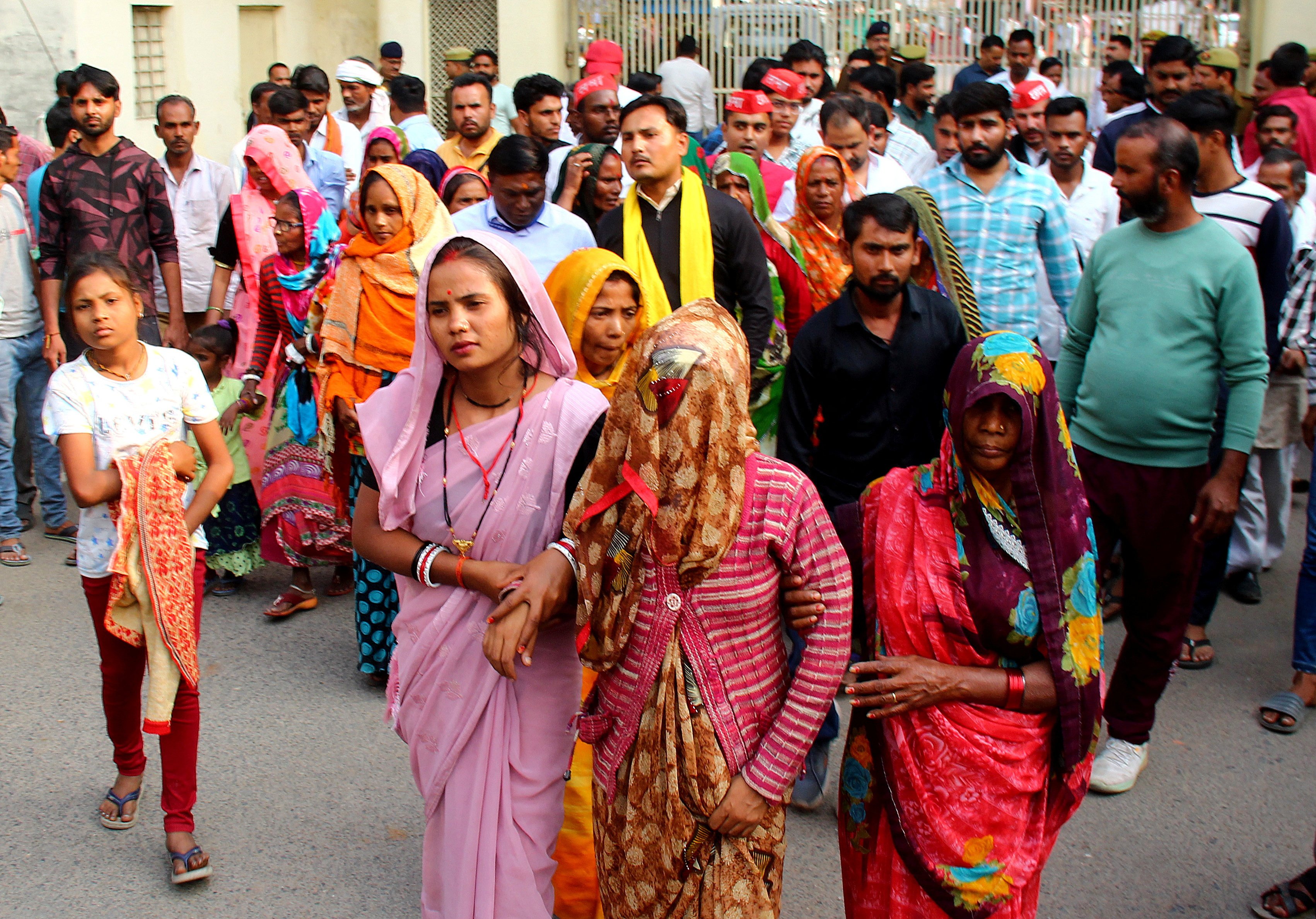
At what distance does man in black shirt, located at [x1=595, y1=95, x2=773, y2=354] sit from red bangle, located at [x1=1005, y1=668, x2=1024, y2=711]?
8.66 ft

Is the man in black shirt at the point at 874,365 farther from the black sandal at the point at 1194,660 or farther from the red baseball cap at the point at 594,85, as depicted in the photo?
the red baseball cap at the point at 594,85

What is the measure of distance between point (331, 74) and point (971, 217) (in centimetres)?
1360

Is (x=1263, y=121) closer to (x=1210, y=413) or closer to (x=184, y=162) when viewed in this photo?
(x=1210, y=413)

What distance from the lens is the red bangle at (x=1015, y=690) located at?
8.88 feet

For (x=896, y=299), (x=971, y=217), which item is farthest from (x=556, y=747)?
(x=971, y=217)

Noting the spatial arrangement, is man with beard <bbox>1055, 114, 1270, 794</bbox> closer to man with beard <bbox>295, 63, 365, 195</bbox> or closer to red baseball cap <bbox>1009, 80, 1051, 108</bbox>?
red baseball cap <bbox>1009, 80, 1051, 108</bbox>

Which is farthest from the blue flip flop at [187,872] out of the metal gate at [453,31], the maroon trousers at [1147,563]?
the metal gate at [453,31]

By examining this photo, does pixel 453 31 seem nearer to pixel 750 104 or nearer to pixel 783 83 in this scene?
pixel 783 83

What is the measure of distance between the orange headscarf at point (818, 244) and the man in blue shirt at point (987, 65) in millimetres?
6986

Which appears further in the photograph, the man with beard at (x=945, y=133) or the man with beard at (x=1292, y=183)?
the man with beard at (x=945, y=133)

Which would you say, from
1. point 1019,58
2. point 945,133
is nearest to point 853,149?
point 945,133

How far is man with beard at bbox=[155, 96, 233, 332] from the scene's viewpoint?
27.3ft

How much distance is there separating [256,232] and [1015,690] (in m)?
5.31

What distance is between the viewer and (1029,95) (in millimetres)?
8359
